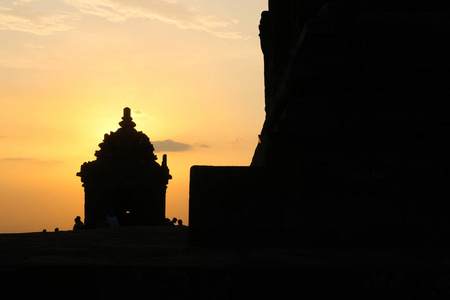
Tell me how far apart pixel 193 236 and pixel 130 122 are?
28.7 m

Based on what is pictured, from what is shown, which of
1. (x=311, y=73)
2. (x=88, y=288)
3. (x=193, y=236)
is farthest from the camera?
(x=193, y=236)

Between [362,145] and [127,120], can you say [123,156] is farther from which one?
[362,145]

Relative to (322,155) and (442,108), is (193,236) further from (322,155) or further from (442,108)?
(442,108)

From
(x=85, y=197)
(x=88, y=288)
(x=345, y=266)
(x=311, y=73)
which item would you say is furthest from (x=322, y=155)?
(x=85, y=197)

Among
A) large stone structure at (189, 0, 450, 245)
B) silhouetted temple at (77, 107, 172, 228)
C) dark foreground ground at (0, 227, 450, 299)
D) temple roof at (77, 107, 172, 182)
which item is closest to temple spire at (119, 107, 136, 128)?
silhouetted temple at (77, 107, 172, 228)

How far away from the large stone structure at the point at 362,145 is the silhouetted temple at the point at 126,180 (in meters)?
26.3

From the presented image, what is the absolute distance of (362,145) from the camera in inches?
191

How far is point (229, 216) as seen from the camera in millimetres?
4918

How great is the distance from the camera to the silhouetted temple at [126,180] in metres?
31.0

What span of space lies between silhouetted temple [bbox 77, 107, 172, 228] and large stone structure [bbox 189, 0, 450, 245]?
26271 millimetres

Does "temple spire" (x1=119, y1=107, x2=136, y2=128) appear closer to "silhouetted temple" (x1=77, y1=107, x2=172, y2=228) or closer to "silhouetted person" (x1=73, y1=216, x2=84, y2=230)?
"silhouetted temple" (x1=77, y1=107, x2=172, y2=228)

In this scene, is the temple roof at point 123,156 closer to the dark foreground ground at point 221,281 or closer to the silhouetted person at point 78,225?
the silhouetted person at point 78,225

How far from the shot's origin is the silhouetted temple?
1222 inches

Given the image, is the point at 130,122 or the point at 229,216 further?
the point at 130,122
